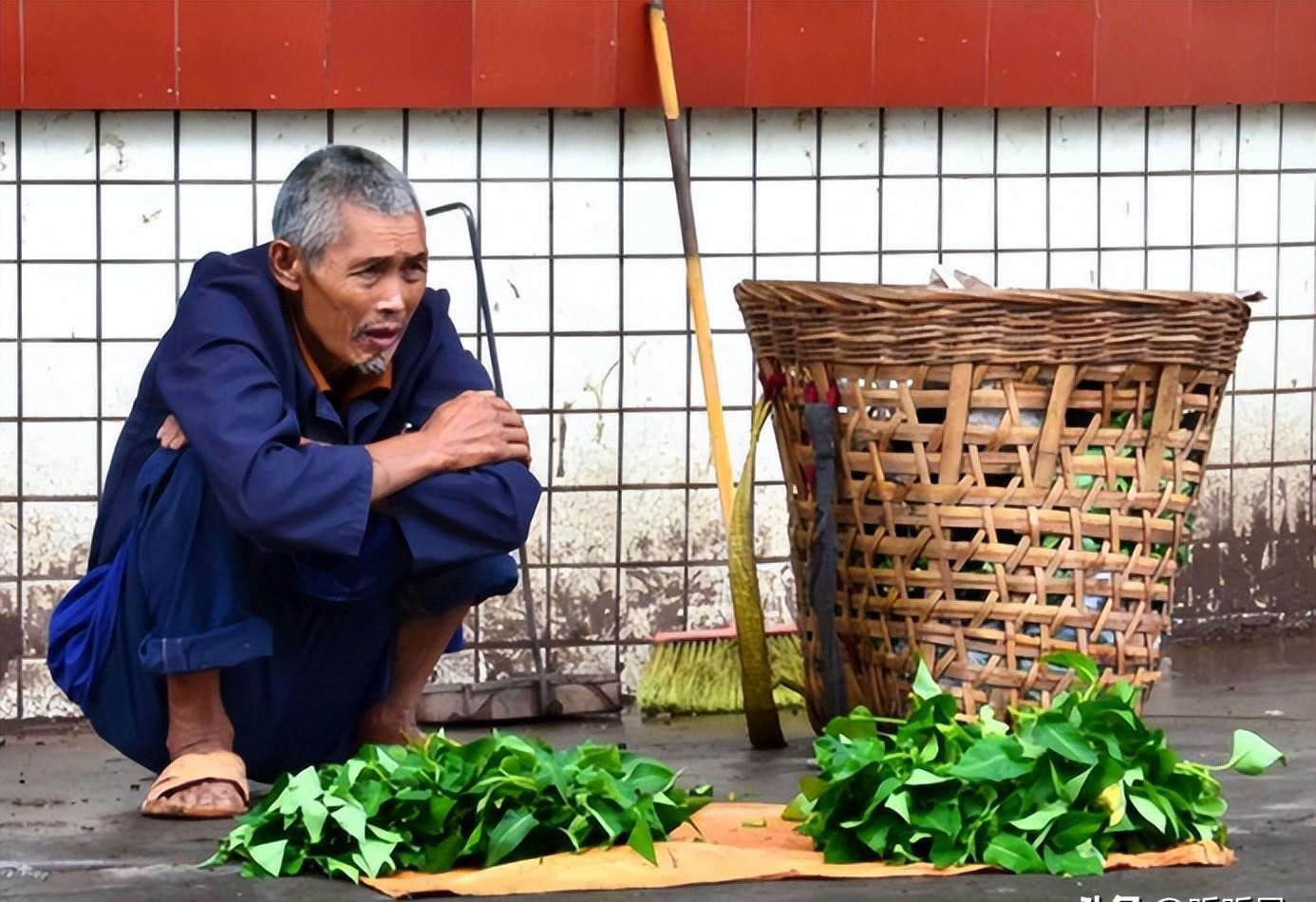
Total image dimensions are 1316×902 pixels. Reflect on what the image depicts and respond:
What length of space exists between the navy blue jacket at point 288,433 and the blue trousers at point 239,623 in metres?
0.07

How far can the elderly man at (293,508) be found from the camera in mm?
3707

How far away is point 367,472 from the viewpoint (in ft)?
12.1

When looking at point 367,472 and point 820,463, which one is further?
point 820,463

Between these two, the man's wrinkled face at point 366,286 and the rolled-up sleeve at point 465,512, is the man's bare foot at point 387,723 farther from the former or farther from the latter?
the man's wrinkled face at point 366,286

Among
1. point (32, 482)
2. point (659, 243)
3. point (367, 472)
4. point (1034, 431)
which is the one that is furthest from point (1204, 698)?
point (32, 482)

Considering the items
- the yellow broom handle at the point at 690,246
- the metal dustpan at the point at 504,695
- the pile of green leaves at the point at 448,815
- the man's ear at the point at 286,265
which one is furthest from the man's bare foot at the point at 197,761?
the yellow broom handle at the point at 690,246

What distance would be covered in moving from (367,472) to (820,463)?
3.02 ft

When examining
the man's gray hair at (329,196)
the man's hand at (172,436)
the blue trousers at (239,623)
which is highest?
the man's gray hair at (329,196)

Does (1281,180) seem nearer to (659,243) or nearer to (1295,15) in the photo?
(1295,15)

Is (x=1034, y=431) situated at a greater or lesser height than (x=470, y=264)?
lesser

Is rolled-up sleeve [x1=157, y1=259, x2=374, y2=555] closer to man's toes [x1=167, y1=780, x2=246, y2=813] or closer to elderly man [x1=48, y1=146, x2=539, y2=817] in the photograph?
elderly man [x1=48, y1=146, x2=539, y2=817]

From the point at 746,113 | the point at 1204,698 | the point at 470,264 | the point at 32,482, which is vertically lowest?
the point at 1204,698

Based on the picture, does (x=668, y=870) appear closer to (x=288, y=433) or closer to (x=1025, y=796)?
(x=1025, y=796)

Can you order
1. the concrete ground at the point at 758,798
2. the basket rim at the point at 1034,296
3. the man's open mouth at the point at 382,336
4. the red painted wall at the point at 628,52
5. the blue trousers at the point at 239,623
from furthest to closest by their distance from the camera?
the red painted wall at the point at 628,52 → the basket rim at the point at 1034,296 → the man's open mouth at the point at 382,336 → the blue trousers at the point at 239,623 → the concrete ground at the point at 758,798
